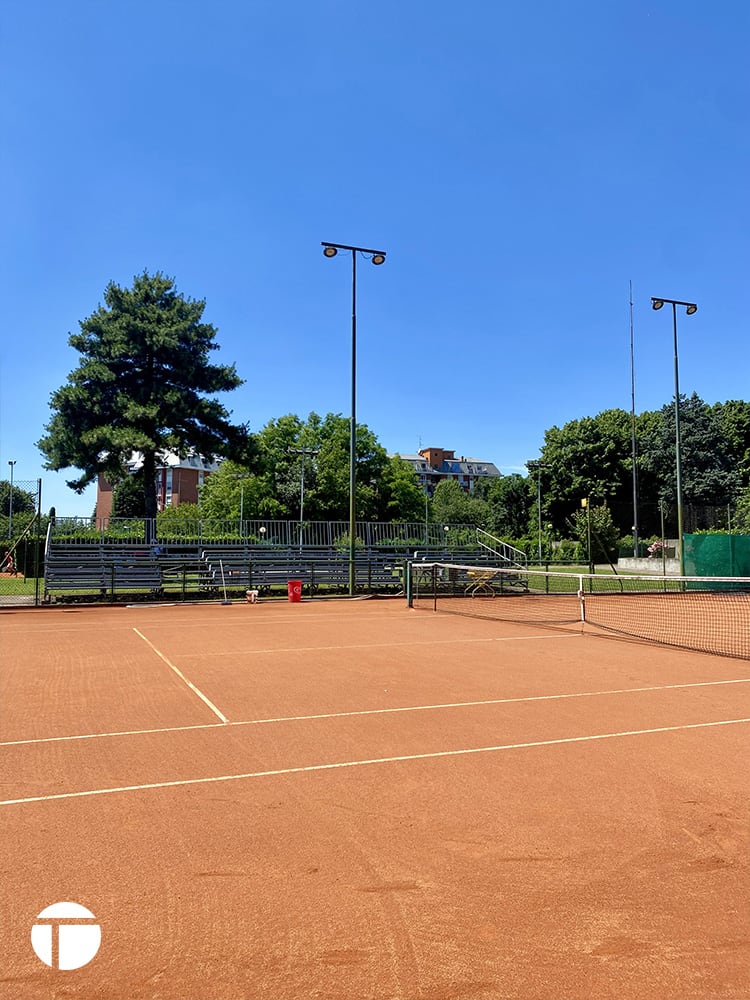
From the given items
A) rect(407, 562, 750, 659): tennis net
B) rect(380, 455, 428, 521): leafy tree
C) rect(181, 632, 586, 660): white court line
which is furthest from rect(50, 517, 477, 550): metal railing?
rect(380, 455, 428, 521): leafy tree

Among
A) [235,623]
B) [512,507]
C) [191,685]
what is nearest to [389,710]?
[191,685]

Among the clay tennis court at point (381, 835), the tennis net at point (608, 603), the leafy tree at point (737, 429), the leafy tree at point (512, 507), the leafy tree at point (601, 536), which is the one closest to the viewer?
the clay tennis court at point (381, 835)

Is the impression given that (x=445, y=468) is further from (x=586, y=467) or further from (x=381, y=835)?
(x=381, y=835)

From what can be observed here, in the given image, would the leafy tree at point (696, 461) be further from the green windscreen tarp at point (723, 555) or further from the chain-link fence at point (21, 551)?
the chain-link fence at point (21, 551)

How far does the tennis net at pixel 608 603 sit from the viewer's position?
15445 mm

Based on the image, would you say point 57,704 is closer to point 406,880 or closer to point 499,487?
point 406,880

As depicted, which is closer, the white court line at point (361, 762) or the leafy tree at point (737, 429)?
the white court line at point (361, 762)

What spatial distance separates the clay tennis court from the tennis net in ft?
21.0

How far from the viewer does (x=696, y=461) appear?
210ft

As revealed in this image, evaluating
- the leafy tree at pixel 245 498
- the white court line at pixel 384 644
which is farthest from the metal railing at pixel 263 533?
the leafy tree at pixel 245 498

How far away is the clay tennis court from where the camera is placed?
3.11 m

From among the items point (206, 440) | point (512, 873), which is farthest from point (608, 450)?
point (512, 873)

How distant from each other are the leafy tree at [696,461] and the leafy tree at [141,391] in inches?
1730

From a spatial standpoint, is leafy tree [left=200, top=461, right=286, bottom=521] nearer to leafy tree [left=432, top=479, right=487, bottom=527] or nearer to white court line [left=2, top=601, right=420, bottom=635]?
leafy tree [left=432, top=479, right=487, bottom=527]
